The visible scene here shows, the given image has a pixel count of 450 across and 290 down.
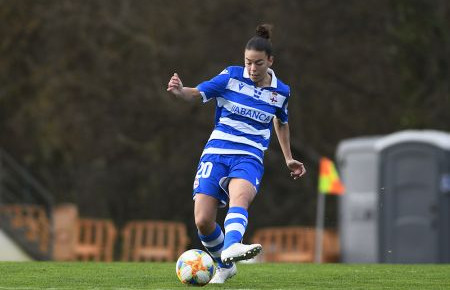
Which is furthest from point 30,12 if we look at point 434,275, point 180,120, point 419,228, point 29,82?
point 434,275

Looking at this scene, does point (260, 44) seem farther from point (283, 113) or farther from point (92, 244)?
point (92, 244)

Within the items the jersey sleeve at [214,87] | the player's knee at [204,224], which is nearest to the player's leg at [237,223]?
the player's knee at [204,224]

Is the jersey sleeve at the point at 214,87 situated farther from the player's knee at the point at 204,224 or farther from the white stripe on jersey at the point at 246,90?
the player's knee at the point at 204,224

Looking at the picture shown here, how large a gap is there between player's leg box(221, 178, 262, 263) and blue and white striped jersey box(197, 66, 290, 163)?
12.4 inches

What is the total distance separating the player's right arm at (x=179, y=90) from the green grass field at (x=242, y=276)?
1457 mm

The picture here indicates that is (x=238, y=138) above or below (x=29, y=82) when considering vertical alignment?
below

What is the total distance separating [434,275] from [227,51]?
70.9 ft

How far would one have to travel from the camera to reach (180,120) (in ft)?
113

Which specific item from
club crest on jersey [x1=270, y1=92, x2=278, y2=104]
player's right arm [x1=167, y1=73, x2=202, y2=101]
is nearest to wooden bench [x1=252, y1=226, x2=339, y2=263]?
club crest on jersey [x1=270, y1=92, x2=278, y2=104]

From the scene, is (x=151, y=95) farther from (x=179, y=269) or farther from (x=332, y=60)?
(x=179, y=269)

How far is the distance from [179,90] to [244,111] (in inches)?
28.0

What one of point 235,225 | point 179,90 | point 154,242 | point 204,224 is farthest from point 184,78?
point 235,225

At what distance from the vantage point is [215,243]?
10945 millimetres

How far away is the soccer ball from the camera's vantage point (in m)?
10.5
